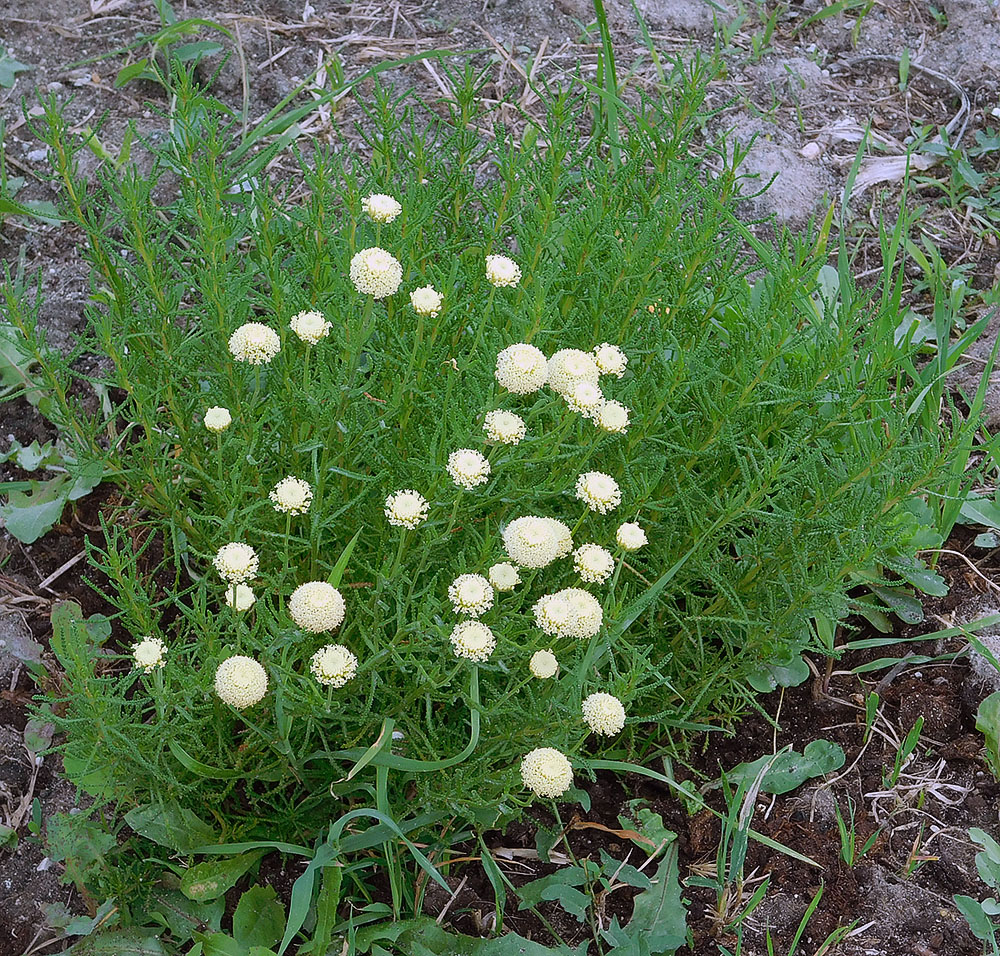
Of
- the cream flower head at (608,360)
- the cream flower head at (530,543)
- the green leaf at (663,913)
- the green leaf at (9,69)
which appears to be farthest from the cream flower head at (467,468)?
the green leaf at (9,69)

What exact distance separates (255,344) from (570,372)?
0.62 meters

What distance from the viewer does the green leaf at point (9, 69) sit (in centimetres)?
375

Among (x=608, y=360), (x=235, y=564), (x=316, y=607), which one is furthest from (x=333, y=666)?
(x=608, y=360)

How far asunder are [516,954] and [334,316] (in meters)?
1.34

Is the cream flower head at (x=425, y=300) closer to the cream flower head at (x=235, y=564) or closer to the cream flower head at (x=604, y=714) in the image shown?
the cream flower head at (x=235, y=564)

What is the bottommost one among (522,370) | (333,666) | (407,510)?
(333,666)

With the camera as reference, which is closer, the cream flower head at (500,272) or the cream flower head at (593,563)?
the cream flower head at (593,563)

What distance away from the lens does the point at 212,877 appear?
6.97 ft

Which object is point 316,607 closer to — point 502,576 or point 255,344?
point 502,576

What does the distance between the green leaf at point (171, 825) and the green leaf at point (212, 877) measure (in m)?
0.05

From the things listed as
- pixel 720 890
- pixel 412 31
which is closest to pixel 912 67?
pixel 412 31

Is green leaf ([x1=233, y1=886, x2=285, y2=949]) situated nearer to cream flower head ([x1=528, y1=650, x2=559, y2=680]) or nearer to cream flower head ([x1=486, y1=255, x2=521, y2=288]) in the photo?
cream flower head ([x1=528, y1=650, x2=559, y2=680])

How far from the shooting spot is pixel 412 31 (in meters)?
4.27

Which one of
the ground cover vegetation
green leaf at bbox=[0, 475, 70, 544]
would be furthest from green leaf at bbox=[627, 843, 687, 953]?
green leaf at bbox=[0, 475, 70, 544]
